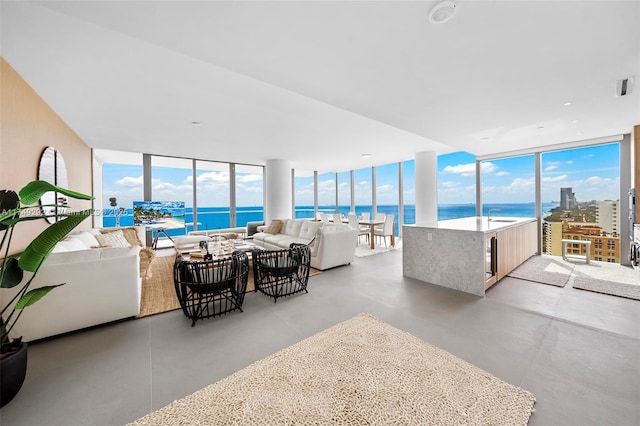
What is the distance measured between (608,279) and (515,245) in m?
1.27

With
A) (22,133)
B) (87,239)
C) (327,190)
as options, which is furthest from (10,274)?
(327,190)

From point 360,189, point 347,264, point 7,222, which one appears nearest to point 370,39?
point 7,222

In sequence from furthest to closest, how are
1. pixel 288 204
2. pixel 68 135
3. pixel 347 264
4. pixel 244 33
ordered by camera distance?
pixel 288 204 < pixel 347 264 < pixel 68 135 < pixel 244 33

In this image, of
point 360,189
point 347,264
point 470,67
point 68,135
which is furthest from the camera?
point 360,189

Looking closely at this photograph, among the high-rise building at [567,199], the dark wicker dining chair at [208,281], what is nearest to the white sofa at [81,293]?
the dark wicker dining chair at [208,281]

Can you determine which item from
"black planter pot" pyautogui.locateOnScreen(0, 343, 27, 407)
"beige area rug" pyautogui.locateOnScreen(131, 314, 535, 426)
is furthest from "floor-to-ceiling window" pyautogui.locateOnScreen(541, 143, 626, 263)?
"black planter pot" pyautogui.locateOnScreen(0, 343, 27, 407)

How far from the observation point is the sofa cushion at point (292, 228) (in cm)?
607

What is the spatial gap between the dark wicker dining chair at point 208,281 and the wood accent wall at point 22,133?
1.77 meters

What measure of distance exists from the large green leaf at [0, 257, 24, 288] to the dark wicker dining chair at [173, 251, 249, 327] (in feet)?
→ 3.50

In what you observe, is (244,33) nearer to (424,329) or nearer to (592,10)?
(592,10)

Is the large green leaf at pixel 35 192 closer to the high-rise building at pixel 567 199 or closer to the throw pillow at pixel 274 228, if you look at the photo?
the throw pillow at pixel 274 228

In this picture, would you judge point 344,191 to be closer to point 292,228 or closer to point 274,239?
point 292,228

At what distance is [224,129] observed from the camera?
4.64 metres

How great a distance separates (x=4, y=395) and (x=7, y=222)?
3.70 ft
